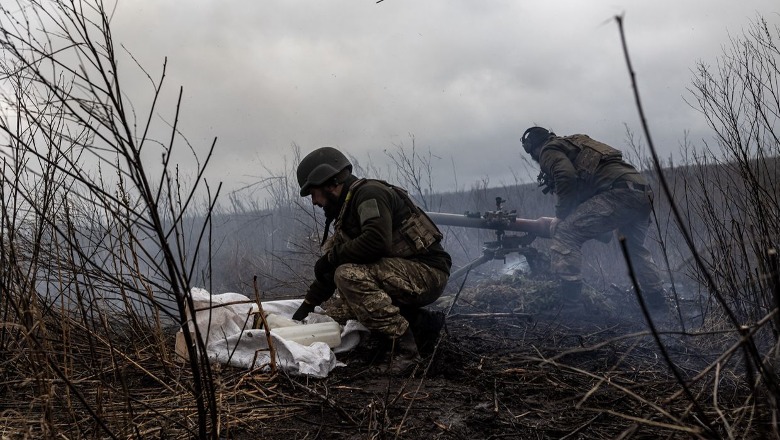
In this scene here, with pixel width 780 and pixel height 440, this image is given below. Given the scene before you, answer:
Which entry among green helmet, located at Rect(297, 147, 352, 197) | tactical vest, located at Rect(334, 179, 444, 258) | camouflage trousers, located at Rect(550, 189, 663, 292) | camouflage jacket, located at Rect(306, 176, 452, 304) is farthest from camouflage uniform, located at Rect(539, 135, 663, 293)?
green helmet, located at Rect(297, 147, 352, 197)

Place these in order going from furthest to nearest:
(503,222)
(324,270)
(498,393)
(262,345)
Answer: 1. (503,222)
2. (324,270)
3. (262,345)
4. (498,393)

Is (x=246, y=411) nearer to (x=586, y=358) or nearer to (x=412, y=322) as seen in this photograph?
(x=412, y=322)

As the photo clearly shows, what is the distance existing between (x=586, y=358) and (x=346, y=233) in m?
2.01

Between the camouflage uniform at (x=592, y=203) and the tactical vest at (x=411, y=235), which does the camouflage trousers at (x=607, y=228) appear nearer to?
the camouflage uniform at (x=592, y=203)

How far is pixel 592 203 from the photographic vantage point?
661 cm

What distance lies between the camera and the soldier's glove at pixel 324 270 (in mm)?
4000

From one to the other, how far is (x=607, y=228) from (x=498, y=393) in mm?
4207

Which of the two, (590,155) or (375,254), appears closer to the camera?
(375,254)

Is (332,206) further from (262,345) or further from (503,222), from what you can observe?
(503,222)

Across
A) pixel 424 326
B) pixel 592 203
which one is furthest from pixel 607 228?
pixel 424 326

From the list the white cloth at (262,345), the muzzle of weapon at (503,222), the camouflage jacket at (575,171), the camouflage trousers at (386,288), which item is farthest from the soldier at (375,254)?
the muzzle of weapon at (503,222)

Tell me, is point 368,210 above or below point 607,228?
above

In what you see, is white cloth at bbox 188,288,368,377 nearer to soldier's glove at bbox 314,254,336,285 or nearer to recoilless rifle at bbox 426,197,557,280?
soldier's glove at bbox 314,254,336,285

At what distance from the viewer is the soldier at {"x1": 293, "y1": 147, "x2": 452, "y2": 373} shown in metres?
3.66
